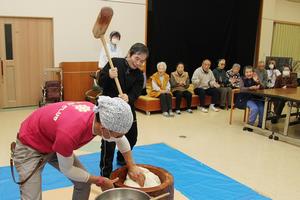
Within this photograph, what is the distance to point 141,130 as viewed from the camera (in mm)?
4516

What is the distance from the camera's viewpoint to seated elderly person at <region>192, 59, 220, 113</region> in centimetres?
609

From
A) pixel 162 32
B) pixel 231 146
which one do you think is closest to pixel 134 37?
pixel 162 32

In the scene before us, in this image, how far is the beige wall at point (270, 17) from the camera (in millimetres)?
8250

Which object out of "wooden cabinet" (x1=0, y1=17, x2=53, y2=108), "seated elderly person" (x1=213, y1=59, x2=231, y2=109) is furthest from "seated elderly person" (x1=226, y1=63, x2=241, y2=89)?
"wooden cabinet" (x1=0, y1=17, x2=53, y2=108)

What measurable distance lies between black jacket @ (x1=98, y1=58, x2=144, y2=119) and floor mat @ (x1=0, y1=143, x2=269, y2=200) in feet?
2.77

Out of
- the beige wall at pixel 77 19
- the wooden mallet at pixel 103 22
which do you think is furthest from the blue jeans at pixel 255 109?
the beige wall at pixel 77 19

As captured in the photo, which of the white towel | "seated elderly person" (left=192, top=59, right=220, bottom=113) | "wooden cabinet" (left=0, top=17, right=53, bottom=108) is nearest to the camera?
A: the white towel

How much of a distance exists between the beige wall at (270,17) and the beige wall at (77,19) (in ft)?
11.7

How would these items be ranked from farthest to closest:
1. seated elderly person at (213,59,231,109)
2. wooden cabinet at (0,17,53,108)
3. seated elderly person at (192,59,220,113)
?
1. seated elderly person at (213,59,231,109)
2. seated elderly person at (192,59,220,113)
3. wooden cabinet at (0,17,53,108)

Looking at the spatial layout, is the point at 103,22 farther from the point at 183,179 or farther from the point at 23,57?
the point at 23,57

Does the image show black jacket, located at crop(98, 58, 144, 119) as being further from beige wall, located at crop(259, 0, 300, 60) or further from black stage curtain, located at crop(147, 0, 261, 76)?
beige wall, located at crop(259, 0, 300, 60)

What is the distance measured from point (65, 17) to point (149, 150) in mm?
3369

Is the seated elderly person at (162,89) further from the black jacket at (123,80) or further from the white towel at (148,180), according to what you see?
the white towel at (148,180)

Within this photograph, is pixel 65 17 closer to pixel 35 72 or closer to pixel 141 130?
pixel 35 72
